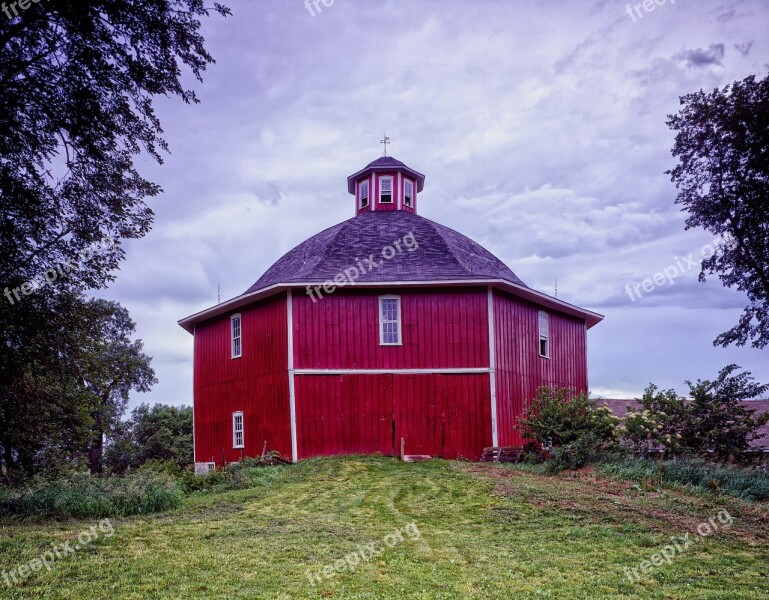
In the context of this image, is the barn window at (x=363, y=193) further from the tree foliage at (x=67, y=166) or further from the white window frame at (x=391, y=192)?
the tree foliage at (x=67, y=166)

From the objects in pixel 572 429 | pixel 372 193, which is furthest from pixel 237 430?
pixel 572 429

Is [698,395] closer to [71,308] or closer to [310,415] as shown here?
[310,415]

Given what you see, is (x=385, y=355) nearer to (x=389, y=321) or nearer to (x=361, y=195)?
(x=389, y=321)

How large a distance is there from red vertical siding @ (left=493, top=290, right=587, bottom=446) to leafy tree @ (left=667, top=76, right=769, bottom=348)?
511 cm

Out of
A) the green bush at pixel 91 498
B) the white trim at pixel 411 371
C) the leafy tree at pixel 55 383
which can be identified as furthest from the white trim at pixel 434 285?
the green bush at pixel 91 498

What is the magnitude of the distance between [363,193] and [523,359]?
988 centimetres

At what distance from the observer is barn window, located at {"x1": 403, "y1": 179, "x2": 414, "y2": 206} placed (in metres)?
29.5

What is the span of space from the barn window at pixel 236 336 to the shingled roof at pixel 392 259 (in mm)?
1192

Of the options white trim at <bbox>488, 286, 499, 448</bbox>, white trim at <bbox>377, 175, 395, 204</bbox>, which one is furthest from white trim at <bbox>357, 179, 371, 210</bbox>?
white trim at <bbox>488, 286, 499, 448</bbox>

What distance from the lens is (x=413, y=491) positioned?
1552 cm

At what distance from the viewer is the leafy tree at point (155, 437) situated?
41.2 meters

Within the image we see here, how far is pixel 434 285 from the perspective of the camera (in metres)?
22.5

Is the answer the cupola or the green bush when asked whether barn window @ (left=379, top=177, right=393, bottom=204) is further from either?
the green bush

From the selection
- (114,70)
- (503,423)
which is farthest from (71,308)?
(503,423)
